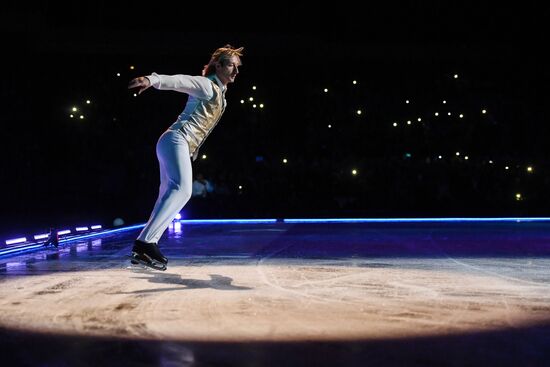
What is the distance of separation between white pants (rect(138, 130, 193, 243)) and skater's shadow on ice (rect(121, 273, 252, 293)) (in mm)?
254

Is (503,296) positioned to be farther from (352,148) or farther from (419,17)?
(352,148)

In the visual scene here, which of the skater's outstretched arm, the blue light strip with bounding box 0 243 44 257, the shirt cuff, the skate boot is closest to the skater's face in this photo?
the skater's outstretched arm

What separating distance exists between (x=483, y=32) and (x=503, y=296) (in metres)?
12.8

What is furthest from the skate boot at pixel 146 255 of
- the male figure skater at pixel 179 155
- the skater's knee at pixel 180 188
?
the skater's knee at pixel 180 188

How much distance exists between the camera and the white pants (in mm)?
3975

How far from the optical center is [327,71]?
17.1m

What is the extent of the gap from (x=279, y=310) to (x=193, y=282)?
1.14 metres

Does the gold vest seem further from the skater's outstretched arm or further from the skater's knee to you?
the skater's knee

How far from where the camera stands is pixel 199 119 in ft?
13.5

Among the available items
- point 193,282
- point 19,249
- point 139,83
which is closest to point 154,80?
point 139,83

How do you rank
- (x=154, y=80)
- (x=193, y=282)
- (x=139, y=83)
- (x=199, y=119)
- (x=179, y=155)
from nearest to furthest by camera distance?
(x=139, y=83) < (x=154, y=80) < (x=193, y=282) < (x=179, y=155) < (x=199, y=119)

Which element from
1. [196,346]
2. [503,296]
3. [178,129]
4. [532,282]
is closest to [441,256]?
[532,282]

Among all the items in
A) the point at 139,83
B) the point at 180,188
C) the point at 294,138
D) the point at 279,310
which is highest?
the point at 294,138

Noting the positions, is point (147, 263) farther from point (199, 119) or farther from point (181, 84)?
point (181, 84)
